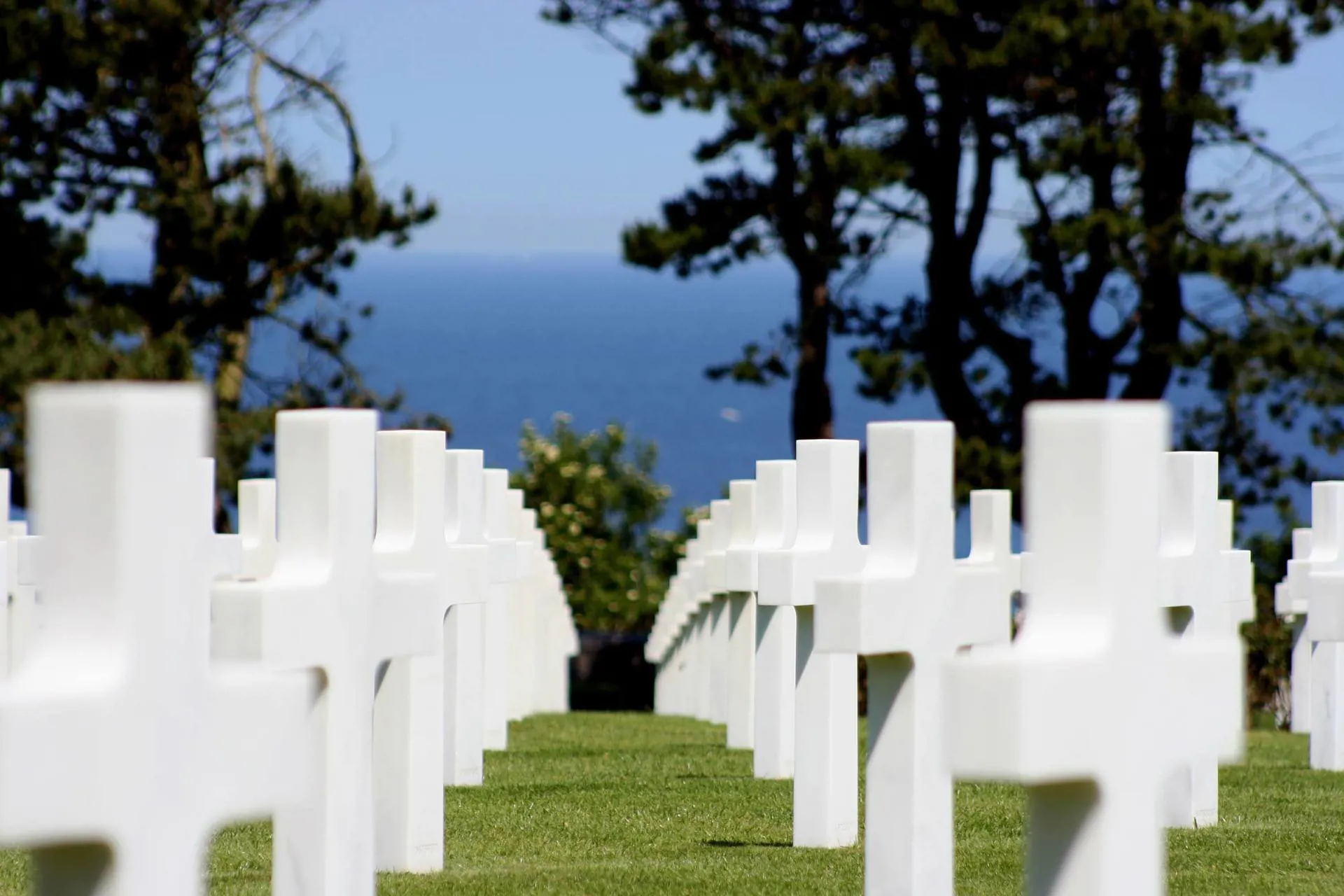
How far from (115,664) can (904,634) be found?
6.17 feet

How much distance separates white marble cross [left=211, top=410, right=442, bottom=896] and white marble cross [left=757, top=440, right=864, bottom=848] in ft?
5.61

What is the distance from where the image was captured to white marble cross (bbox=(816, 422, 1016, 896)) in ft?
12.2

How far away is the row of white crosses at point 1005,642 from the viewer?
7.89ft

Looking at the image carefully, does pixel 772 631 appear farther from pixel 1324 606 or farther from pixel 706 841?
pixel 1324 606

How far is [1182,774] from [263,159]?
53.7ft

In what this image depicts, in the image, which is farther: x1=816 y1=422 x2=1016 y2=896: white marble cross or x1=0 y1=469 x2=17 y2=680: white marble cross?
x1=0 y1=469 x2=17 y2=680: white marble cross

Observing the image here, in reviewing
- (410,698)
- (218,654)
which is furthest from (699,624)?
(218,654)

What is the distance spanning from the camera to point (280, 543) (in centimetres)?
344

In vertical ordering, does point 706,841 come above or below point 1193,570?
below

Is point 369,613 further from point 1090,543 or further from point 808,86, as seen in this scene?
point 808,86

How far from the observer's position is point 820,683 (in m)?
5.34

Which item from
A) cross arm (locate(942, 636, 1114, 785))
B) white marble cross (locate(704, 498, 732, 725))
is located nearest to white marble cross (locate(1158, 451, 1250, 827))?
cross arm (locate(942, 636, 1114, 785))

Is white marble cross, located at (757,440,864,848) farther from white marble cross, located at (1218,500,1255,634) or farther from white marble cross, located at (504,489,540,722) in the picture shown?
white marble cross, located at (504,489,540,722)

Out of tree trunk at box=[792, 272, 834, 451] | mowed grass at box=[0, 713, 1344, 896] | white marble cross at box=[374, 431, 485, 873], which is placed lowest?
mowed grass at box=[0, 713, 1344, 896]
